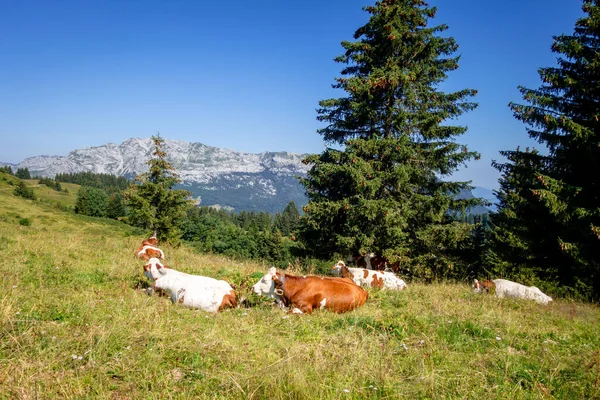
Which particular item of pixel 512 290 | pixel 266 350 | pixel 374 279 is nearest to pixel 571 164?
pixel 512 290

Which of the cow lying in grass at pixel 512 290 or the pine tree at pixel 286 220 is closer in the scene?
the cow lying in grass at pixel 512 290

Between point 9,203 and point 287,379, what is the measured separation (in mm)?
78083

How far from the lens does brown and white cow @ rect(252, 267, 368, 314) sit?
748cm

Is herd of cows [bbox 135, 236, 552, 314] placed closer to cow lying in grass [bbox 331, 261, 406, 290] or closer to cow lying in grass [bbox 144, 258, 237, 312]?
A: cow lying in grass [bbox 144, 258, 237, 312]

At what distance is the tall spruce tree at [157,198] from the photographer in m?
32.3

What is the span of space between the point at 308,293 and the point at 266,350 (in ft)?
10.6

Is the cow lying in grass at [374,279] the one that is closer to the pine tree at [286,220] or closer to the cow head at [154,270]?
the cow head at [154,270]

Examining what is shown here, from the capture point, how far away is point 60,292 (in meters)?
6.27

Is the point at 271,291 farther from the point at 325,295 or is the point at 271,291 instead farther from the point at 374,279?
the point at 374,279

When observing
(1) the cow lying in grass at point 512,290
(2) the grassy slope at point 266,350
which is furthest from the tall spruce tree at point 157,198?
(1) the cow lying in grass at point 512,290

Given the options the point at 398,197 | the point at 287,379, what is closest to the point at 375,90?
the point at 398,197

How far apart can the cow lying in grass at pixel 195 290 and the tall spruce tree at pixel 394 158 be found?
7165 millimetres

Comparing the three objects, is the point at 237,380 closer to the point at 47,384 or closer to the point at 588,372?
the point at 47,384

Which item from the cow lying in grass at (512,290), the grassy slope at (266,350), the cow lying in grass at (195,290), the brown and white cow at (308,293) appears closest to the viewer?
the grassy slope at (266,350)
